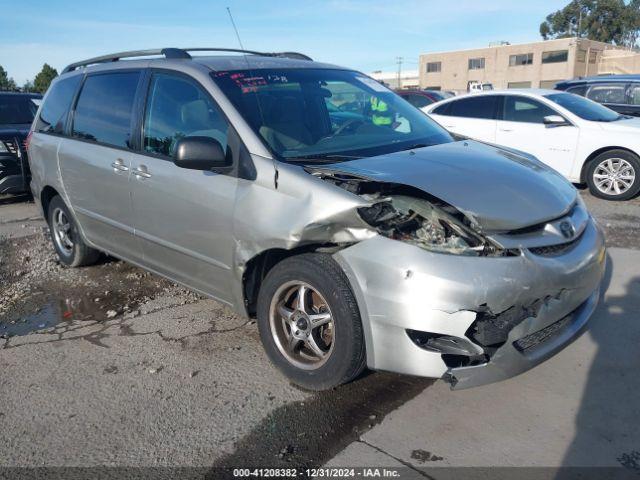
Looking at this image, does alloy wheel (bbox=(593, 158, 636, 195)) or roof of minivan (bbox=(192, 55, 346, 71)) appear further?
alloy wheel (bbox=(593, 158, 636, 195))

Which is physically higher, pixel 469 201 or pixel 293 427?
pixel 469 201

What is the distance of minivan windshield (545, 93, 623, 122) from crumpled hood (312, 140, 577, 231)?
208 inches

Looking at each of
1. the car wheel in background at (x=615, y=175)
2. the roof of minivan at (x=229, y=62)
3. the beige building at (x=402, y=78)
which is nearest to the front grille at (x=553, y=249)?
the roof of minivan at (x=229, y=62)

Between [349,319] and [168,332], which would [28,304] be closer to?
[168,332]

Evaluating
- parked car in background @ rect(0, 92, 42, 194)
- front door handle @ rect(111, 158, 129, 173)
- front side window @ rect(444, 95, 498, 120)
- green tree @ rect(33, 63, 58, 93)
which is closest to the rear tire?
front door handle @ rect(111, 158, 129, 173)

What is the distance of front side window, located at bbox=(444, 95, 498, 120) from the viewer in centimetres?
889

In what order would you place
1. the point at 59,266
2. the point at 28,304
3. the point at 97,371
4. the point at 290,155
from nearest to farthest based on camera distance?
1. the point at 290,155
2. the point at 97,371
3. the point at 28,304
4. the point at 59,266

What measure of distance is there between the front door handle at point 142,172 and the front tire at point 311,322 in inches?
51.1

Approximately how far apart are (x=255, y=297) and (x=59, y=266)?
10.3ft

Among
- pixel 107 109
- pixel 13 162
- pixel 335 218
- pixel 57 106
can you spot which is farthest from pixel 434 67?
pixel 335 218

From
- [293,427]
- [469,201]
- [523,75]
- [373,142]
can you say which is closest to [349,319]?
[293,427]

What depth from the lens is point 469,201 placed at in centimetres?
280

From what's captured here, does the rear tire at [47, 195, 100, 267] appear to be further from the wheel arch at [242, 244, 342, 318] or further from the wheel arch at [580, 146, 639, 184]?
the wheel arch at [580, 146, 639, 184]

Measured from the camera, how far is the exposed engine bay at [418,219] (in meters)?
2.65
